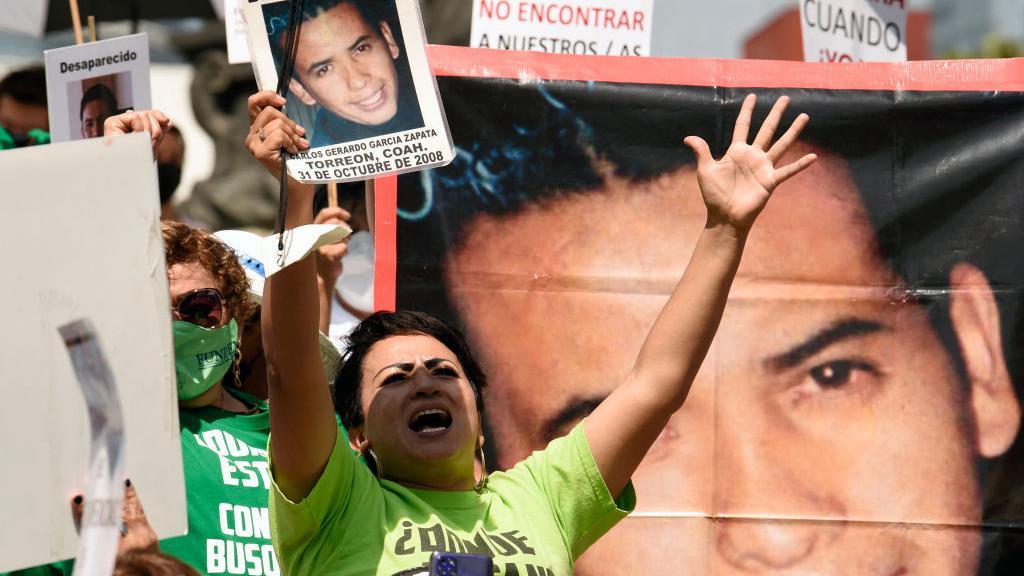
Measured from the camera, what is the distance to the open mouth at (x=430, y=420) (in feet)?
7.79

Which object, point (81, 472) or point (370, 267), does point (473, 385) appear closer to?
point (81, 472)

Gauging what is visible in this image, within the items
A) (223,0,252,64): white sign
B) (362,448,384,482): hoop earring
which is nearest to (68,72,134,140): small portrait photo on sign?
(223,0,252,64): white sign

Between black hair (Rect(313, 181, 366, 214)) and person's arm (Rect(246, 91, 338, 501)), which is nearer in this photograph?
person's arm (Rect(246, 91, 338, 501))

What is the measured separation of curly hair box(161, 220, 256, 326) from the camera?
108 inches

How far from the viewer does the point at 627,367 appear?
3461 millimetres

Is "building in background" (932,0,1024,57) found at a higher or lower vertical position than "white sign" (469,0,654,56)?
higher

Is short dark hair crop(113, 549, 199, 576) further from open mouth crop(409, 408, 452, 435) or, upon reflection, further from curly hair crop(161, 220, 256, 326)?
curly hair crop(161, 220, 256, 326)

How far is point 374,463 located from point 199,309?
20.6 inches

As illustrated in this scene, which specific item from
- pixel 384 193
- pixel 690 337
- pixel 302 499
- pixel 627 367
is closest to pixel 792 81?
pixel 627 367

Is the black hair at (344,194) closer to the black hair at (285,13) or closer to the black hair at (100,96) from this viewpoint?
the black hair at (100,96)

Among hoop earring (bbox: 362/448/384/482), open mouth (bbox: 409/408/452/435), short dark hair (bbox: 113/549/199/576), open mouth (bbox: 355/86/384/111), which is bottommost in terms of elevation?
short dark hair (bbox: 113/549/199/576)

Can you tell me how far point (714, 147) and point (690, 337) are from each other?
1.23 m

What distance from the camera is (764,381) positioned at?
11.3 ft

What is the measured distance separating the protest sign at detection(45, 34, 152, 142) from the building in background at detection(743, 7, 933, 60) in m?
14.2
